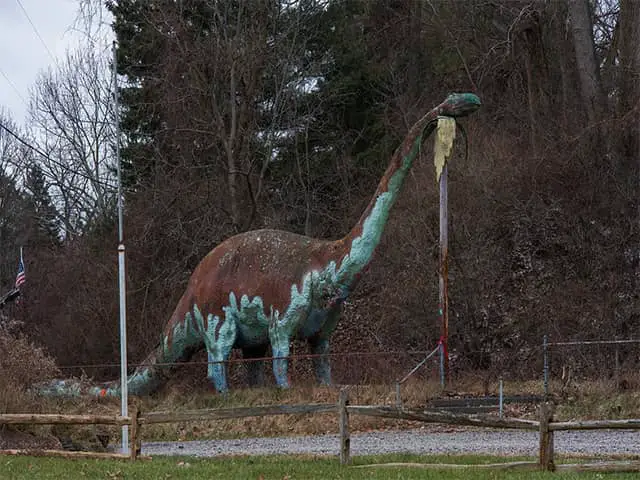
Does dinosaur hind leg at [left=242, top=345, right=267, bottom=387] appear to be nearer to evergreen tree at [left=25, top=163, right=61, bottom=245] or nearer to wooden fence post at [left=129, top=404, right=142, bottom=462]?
wooden fence post at [left=129, top=404, right=142, bottom=462]

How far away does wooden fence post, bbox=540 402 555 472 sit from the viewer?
32.7 feet

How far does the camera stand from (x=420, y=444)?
1336 centimetres

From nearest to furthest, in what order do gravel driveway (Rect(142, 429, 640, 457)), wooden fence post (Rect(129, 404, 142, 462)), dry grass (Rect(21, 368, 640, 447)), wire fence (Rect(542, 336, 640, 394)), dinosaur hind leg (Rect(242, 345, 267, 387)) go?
wooden fence post (Rect(129, 404, 142, 462))
gravel driveway (Rect(142, 429, 640, 457))
dry grass (Rect(21, 368, 640, 447))
wire fence (Rect(542, 336, 640, 394))
dinosaur hind leg (Rect(242, 345, 267, 387))

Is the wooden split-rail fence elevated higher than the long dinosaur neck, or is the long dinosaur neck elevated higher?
the long dinosaur neck

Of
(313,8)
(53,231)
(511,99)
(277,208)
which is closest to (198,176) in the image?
(277,208)

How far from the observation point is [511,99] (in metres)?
28.9

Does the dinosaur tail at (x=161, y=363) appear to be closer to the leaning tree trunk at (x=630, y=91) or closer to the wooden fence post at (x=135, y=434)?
the wooden fence post at (x=135, y=434)

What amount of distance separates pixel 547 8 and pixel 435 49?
23.8 feet

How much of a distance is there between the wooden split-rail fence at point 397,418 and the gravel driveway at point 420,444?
1.15 m

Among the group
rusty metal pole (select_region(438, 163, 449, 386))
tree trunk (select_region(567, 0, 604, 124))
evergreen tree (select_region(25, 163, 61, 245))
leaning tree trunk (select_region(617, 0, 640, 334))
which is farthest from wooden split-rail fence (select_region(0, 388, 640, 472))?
evergreen tree (select_region(25, 163, 61, 245))

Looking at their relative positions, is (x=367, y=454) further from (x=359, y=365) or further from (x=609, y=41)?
(x=609, y=41)

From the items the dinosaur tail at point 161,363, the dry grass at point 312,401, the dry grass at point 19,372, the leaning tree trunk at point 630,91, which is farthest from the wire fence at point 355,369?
the leaning tree trunk at point 630,91

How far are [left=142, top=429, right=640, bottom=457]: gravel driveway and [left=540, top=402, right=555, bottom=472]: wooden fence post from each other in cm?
214

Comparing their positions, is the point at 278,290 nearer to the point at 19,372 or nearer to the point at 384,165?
the point at 19,372
